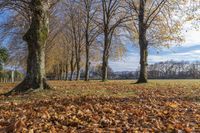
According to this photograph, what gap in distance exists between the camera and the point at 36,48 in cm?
1499

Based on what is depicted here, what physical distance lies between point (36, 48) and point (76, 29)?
36277mm

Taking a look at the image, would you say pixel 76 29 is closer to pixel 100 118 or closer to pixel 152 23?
pixel 152 23

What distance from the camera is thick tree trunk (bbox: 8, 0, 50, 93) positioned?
14.8 metres

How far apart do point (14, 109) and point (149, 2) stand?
22.0 meters

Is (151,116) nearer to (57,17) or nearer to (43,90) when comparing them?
(43,90)

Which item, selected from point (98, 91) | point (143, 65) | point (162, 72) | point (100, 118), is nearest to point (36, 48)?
point (98, 91)

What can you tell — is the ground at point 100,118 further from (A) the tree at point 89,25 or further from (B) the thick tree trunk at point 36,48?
(A) the tree at point 89,25

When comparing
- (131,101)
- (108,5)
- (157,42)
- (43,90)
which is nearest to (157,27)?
(157,42)

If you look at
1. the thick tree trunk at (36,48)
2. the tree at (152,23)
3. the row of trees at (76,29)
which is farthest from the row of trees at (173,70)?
the thick tree trunk at (36,48)

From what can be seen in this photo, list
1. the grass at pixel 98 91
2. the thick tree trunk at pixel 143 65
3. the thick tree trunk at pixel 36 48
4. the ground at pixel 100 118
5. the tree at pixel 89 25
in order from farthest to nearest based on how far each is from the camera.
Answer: the tree at pixel 89 25, the thick tree trunk at pixel 143 65, the thick tree trunk at pixel 36 48, the grass at pixel 98 91, the ground at pixel 100 118

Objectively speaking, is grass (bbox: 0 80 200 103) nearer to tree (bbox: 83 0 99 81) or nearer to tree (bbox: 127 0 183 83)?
tree (bbox: 127 0 183 83)

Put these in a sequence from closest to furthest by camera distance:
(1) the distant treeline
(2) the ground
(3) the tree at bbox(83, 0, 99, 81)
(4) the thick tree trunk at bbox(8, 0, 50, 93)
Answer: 1. (2) the ground
2. (4) the thick tree trunk at bbox(8, 0, 50, 93)
3. (3) the tree at bbox(83, 0, 99, 81)
4. (1) the distant treeline

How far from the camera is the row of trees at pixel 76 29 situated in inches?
596

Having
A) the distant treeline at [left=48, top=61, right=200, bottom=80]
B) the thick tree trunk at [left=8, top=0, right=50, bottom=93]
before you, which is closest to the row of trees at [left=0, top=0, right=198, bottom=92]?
the thick tree trunk at [left=8, top=0, right=50, bottom=93]
